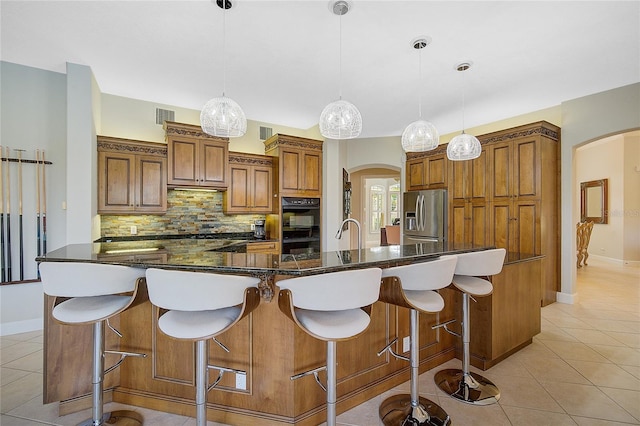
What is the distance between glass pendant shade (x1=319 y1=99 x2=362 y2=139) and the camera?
231cm

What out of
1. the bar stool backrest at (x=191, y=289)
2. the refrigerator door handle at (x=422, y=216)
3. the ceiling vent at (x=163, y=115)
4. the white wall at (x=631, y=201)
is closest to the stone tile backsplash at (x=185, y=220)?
the ceiling vent at (x=163, y=115)

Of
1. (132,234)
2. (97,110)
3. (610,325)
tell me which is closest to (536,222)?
(610,325)

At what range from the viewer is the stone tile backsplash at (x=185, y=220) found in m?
4.13

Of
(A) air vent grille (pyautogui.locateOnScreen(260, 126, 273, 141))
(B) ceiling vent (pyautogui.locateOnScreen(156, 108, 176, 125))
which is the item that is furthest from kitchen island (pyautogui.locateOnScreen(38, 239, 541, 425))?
(A) air vent grille (pyautogui.locateOnScreen(260, 126, 273, 141))

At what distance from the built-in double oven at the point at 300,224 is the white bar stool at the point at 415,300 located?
9.97 feet

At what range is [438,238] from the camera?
5.21 metres

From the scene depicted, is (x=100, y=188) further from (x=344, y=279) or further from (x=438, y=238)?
(x=438, y=238)

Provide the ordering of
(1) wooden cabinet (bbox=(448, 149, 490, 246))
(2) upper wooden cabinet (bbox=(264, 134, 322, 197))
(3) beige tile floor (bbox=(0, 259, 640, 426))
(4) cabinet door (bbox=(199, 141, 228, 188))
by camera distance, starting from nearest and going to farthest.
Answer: (3) beige tile floor (bbox=(0, 259, 640, 426)) < (4) cabinet door (bbox=(199, 141, 228, 188)) < (1) wooden cabinet (bbox=(448, 149, 490, 246)) < (2) upper wooden cabinet (bbox=(264, 134, 322, 197))

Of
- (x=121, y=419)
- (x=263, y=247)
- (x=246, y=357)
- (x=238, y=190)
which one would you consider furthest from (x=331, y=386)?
(x=238, y=190)

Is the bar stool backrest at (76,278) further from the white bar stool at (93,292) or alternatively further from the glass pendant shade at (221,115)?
the glass pendant shade at (221,115)

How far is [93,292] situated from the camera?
1512 millimetres

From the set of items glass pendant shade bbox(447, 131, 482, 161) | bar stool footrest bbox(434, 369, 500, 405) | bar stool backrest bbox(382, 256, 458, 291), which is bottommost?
bar stool footrest bbox(434, 369, 500, 405)

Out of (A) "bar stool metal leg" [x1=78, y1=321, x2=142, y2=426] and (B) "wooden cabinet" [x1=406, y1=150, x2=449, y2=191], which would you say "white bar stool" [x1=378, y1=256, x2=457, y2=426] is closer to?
(A) "bar stool metal leg" [x1=78, y1=321, x2=142, y2=426]

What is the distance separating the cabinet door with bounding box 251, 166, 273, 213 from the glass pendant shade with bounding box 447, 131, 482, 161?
2.94m
